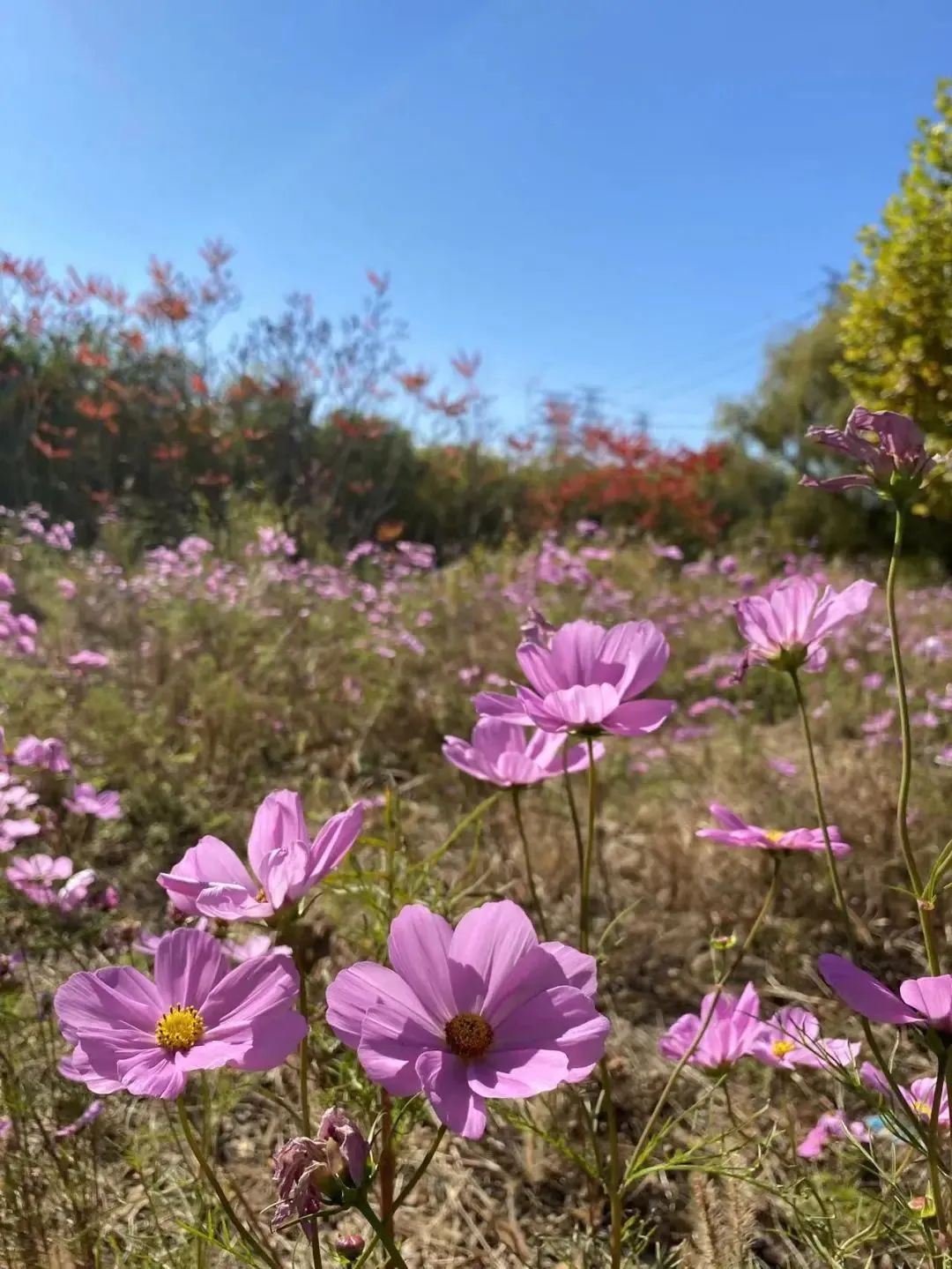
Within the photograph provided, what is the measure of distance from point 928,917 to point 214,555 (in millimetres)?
5215

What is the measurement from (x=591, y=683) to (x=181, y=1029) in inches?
15.3

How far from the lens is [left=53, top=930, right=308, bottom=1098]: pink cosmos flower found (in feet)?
1.66

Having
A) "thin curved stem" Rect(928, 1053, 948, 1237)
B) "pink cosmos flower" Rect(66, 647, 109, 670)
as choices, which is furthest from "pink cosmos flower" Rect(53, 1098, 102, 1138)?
"pink cosmos flower" Rect(66, 647, 109, 670)

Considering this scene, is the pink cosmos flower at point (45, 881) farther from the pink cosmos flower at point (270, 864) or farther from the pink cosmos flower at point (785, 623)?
the pink cosmos flower at point (785, 623)

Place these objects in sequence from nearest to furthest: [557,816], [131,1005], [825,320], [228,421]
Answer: [131,1005] < [557,816] < [228,421] < [825,320]

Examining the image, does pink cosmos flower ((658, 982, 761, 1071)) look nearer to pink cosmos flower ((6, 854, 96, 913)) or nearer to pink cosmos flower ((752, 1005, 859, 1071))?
pink cosmos flower ((752, 1005, 859, 1071))

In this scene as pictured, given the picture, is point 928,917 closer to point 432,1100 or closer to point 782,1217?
point 432,1100

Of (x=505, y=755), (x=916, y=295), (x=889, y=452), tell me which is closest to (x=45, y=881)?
(x=505, y=755)

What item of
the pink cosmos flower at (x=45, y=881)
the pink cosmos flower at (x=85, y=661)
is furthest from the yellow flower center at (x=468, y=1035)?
the pink cosmos flower at (x=85, y=661)

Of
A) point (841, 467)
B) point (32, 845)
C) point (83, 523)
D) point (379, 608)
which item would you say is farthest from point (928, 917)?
point (841, 467)

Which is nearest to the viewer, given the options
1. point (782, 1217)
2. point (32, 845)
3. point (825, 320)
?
point (782, 1217)

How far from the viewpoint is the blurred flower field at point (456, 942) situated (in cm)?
54

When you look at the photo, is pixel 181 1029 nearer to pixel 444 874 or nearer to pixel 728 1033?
pixel 728 1033

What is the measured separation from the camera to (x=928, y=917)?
2.06ft
